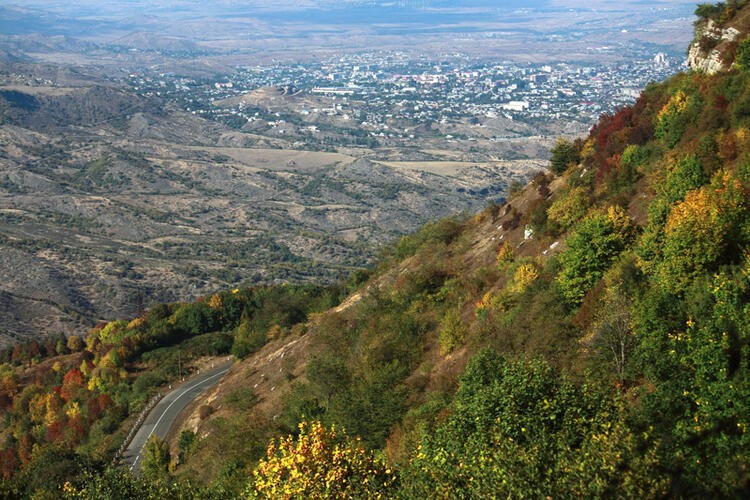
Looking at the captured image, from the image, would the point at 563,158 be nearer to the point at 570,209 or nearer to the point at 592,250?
the point at 570,209

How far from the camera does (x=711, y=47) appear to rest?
4034 cm

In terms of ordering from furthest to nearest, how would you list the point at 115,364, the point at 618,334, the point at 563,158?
the point at 115,364 < the point at 563,158 < the point at 618,334

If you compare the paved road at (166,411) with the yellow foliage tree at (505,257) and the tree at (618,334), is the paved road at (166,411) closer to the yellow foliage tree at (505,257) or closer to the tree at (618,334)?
the yellow foliage tree at (505,257)

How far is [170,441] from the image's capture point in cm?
3816

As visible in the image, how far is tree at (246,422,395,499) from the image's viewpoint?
13562 millimetres

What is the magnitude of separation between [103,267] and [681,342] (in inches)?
3884

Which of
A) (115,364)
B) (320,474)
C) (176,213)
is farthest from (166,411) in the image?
(176,213)

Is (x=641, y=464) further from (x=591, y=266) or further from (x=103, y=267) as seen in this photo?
(x=103, y=267)

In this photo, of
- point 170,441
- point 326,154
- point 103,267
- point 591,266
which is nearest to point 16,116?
point 326,154

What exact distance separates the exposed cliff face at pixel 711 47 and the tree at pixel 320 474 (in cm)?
3102

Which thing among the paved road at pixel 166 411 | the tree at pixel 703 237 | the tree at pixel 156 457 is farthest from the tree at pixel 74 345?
the tree at pixel 703 237

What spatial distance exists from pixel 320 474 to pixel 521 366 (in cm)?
459

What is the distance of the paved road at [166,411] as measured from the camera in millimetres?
37656

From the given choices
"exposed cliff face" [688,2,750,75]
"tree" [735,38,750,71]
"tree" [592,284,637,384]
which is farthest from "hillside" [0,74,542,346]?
"tree" [592,284,637,384]
